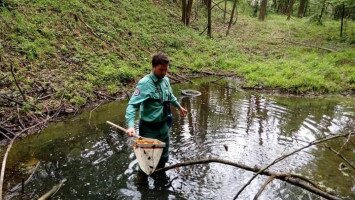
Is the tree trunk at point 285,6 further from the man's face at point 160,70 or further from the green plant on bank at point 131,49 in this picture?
the man's face at point 160,70

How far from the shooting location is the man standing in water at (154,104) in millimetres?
5324

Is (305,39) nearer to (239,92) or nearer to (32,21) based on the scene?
(239,92)

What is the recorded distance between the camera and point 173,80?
14.1 meters

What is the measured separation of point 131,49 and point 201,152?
29.4ft

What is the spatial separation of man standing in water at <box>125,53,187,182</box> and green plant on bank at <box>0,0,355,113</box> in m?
4.92

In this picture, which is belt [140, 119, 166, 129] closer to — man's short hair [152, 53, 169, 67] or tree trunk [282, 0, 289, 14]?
man's short hair [152, 53, 169, 67]

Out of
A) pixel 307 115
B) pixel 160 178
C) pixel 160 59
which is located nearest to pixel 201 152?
pixel 160 178

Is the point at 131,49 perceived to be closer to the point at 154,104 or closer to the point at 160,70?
the point at 154,104

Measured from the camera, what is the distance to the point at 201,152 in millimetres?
7426

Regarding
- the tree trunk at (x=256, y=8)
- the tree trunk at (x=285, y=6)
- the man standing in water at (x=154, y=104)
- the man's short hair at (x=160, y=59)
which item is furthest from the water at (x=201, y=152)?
the tree trunk at (x=285, y=6)

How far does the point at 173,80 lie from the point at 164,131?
328 inches

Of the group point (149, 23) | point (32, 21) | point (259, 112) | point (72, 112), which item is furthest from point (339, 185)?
point (149, 23)

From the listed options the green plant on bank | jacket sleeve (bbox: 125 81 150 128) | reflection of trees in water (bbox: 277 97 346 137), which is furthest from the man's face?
the green plant on bank

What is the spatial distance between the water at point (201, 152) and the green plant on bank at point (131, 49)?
1828 millimetres
